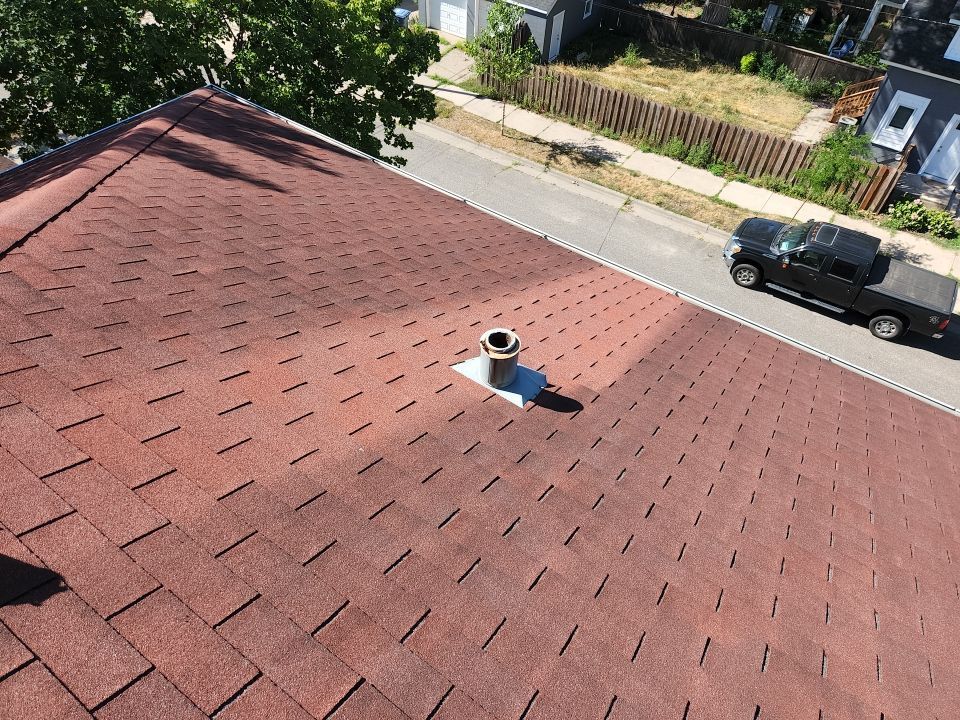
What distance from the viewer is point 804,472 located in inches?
208

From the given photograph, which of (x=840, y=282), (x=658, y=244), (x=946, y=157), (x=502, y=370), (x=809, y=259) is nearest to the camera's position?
(x=502, y=370)

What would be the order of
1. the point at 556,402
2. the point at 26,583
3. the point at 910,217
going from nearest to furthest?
the point at 26,583 < the point at 556,402 < the point at 910,217

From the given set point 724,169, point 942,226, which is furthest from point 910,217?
point 724,169

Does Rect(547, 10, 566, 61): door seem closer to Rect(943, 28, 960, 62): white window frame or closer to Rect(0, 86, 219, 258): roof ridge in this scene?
Rect(943, 28, 960, 62): white window frame

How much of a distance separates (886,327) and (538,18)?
18.7 meters

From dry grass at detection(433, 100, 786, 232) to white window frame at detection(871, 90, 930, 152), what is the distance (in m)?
7.06

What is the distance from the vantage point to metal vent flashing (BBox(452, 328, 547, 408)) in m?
4.84

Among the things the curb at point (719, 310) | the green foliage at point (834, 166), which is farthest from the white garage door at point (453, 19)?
the curb at point (719, 310)

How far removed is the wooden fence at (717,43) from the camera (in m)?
24.0

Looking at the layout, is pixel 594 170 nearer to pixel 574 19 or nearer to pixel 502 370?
pixel 574 19

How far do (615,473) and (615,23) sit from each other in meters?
30.3

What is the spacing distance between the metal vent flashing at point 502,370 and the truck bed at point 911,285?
39.7ft

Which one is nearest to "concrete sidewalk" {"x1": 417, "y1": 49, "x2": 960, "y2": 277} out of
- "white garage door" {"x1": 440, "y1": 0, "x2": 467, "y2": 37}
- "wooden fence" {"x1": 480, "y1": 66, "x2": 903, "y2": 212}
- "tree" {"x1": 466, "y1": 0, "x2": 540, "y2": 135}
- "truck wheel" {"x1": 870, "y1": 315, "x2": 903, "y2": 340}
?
"wooden fence" {"x1": 480, "y1": 66, "x2": 903, "y2": 212}

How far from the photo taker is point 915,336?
46.9 ft
